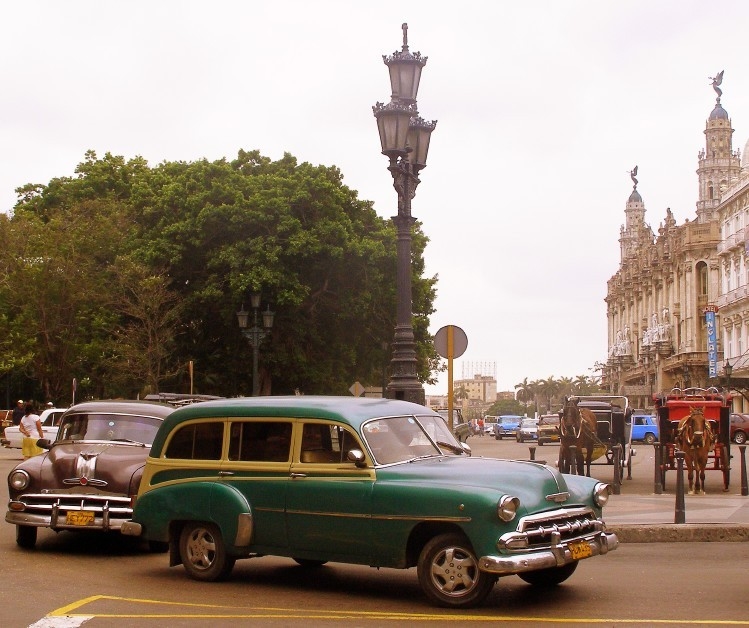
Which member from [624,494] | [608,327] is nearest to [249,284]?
[624,494]

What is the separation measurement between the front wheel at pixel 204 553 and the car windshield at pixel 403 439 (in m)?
1.78

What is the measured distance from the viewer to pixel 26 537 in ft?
42.8

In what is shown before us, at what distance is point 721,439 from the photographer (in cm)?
2020

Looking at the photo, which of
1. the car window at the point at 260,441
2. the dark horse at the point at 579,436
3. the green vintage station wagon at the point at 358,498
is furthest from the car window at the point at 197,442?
the dark horse at the point at 579,436

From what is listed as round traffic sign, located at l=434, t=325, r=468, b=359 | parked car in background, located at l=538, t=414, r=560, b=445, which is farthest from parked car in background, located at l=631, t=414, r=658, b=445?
round traffic sign, located at l=434, t=325, r=468, b=359

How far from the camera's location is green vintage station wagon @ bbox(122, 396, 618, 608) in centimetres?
882

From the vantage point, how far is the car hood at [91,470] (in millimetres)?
12570

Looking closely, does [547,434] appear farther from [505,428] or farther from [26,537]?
[26,537]

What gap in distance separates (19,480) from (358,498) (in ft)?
16.8

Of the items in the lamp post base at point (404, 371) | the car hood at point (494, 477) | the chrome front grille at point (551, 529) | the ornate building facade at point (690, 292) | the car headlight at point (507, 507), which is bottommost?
the chrome front grille at point (551, 529)

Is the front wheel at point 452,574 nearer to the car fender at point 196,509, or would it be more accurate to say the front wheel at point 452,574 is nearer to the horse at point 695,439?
the car fender at point 196,509

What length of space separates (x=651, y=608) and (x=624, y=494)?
11193 mm

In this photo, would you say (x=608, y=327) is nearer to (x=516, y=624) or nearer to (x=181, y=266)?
(x=181, y=266)

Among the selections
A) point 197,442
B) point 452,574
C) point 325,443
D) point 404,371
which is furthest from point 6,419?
point 452,574
